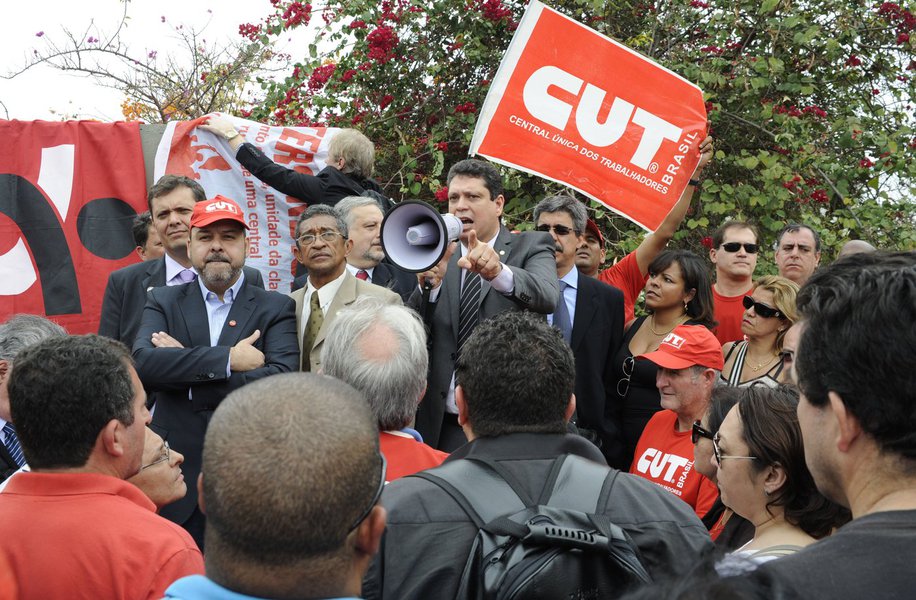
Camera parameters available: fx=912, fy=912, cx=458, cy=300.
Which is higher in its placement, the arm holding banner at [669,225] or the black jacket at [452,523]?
the arm holding banner at [669,225]

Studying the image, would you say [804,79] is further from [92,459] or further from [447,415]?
[92,459]

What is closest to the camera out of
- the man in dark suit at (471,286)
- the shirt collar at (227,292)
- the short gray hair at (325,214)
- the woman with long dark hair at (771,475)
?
the woman with long dark hair at (771,475)

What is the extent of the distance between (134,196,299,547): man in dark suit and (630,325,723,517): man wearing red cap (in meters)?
1.70

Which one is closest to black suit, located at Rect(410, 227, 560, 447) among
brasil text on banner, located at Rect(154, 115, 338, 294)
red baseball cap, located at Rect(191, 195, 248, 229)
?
red baseball cap, located at Rect(191, 195, 248, 229)

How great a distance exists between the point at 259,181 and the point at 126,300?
1867mm

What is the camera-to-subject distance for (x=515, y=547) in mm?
1945

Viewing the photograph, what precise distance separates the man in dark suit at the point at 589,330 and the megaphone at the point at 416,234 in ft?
2.80

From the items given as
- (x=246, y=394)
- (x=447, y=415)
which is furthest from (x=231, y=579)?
(x=447, y=415)

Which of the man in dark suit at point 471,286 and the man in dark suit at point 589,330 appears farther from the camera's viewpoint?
the man in dark suit at point 589,330

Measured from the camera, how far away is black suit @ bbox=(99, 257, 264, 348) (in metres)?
4.80

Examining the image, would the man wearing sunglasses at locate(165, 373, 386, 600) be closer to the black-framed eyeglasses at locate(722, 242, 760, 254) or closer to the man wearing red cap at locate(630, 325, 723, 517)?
the man wearing red cap at locate(630, 325, 723, 517)

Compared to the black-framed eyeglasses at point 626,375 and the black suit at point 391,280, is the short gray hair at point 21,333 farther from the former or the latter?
the black-framed eyeglasses at point 626,375

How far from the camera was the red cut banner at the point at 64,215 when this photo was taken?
5988 millimetres

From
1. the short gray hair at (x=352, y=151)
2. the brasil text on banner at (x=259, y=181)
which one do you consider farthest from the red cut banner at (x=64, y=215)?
the short gray hair at (x=352, y=151)
